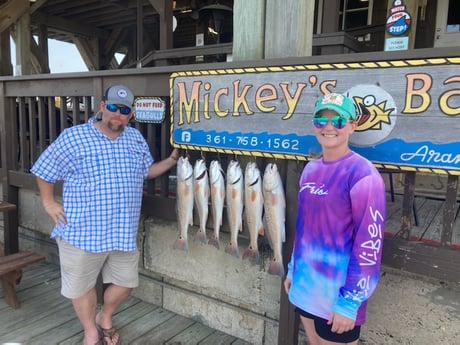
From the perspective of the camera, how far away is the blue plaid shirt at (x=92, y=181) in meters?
2.50

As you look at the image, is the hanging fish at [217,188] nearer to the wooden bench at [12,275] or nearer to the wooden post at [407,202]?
the wooden post at [407,202]

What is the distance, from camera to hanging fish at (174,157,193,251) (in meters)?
2.62

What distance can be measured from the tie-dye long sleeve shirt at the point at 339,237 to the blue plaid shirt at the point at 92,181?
1.27 m

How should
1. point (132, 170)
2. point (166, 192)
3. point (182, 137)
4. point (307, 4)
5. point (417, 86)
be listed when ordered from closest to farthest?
point (417, 86) < point (307, 4) < point (132, 170) < point (182, 137) < point (166, 192)

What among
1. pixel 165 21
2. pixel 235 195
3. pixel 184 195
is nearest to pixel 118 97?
pixel 184 195

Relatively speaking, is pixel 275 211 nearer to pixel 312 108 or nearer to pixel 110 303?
pixel 312 108

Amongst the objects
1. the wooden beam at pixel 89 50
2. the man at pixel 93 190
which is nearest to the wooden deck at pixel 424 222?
the man at pixel 93 190

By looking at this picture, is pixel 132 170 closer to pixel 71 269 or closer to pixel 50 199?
pixel 50 199

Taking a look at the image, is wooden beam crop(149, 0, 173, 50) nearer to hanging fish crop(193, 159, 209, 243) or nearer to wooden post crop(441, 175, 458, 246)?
hanging fish crop(193, 159, 209, 243)

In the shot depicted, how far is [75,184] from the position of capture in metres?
2.53

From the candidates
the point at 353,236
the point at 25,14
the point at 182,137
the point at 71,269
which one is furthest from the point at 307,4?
the point at 25,14

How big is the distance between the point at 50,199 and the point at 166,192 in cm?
90

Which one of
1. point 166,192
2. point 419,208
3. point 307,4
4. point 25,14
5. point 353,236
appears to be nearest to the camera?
point 353,236

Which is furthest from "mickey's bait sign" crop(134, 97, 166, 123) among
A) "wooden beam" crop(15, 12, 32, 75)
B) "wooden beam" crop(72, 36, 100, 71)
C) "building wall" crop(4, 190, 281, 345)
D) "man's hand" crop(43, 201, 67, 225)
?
"wooden beam" crop(72, 36, 100, 71)
